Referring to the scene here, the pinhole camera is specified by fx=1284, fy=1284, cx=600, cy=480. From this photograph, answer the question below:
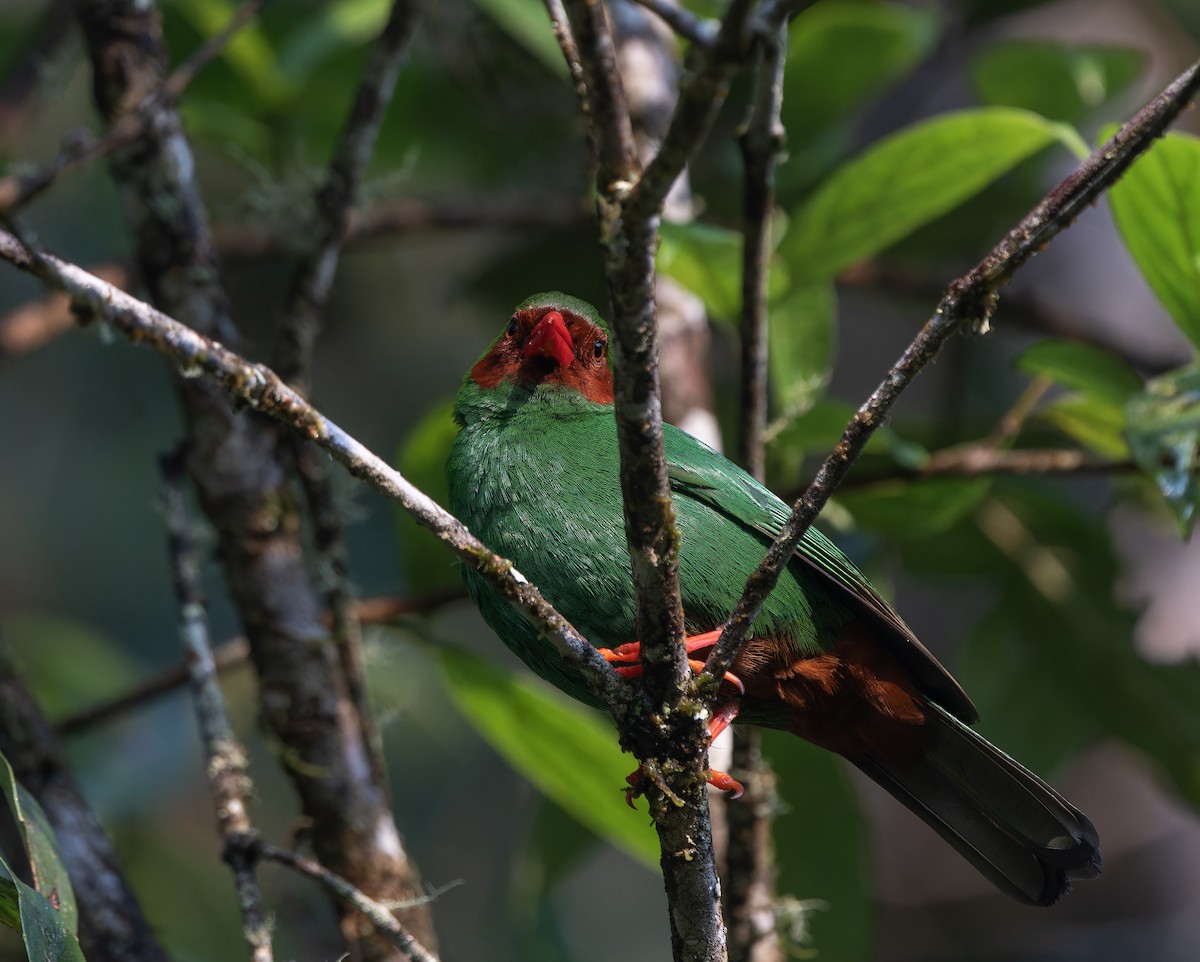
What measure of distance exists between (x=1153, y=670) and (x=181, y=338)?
3101 millimetres

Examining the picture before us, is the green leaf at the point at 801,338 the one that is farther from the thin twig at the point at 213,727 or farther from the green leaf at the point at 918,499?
Answer: the thin twig at the point at 213,727

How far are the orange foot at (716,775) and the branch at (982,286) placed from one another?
36 centimetres

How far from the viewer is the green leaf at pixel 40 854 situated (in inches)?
73.9

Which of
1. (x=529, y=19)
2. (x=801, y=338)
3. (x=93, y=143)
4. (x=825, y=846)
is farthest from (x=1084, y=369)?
(x=93, y=143)

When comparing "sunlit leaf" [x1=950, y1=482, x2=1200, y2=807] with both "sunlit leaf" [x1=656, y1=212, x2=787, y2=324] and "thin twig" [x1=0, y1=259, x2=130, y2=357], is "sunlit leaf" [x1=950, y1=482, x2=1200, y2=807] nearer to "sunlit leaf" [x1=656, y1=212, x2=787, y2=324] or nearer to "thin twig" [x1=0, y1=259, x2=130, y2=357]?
"sunlit leaf" [x1=656, y1=212, x2=787, y2=324]

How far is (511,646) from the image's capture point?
8.17ft

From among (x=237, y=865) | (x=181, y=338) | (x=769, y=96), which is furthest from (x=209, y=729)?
(x=769, y=96)

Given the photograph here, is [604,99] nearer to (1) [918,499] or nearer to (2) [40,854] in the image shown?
(2) [40,854]

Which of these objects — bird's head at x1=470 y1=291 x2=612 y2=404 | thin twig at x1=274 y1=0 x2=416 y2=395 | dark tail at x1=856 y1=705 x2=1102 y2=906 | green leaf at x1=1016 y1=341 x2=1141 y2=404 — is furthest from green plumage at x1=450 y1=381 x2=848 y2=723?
green leaf at x1=1016 y1=341 x2=1141 y2=404

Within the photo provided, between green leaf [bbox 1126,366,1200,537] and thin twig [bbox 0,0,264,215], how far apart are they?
2.13 metres

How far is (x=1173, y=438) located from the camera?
2.48 metres

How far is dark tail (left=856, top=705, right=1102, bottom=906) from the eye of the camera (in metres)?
2.46

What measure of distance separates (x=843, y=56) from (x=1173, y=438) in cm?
188

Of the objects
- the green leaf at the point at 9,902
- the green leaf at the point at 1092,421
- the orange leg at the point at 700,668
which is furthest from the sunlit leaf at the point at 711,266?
the green leaf at the point at 9,902
